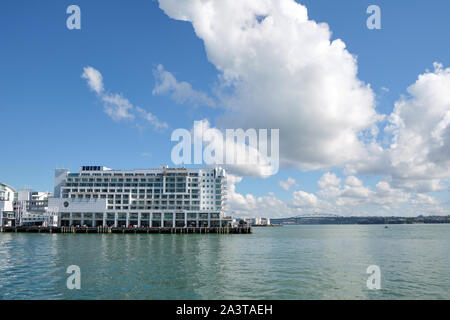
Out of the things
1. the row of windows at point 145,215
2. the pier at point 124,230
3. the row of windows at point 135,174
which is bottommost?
the pier at point 124,230

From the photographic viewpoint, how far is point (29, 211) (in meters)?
162

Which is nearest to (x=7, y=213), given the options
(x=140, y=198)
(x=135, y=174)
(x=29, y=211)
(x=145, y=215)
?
(x=29, y=211)

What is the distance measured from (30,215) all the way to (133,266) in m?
132

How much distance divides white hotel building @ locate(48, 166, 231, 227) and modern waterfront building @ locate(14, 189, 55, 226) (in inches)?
236

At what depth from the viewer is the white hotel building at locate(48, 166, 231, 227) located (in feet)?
488

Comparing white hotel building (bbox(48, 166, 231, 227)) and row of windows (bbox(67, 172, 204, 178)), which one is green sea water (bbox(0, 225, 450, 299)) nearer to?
white hotel building (bbox(48, 166, 231, 227))

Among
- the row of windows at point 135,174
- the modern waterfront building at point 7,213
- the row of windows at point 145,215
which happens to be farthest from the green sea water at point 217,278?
the modern waterfront building at point 7,213

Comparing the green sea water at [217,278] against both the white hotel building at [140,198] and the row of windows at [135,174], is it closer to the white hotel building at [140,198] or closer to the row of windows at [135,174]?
the white hotel building at [140,198]

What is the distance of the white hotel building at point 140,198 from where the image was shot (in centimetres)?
14875

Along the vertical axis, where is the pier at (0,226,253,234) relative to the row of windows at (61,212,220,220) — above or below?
below

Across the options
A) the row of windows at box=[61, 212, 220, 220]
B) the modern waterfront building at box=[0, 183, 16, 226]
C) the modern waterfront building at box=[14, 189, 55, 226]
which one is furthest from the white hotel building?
the modern waterfront building at box=[0, 183, 16, 226]

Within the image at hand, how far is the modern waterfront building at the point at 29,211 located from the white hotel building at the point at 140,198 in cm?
599
